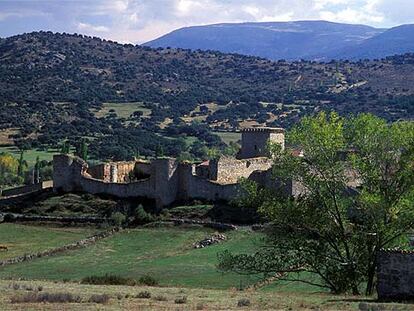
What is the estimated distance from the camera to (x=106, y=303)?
22469 mm

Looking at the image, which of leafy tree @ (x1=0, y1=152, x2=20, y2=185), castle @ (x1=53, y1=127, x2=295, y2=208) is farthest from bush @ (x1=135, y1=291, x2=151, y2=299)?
leafy tree @ (x1=0, y1=152, x2=20, y2=185)

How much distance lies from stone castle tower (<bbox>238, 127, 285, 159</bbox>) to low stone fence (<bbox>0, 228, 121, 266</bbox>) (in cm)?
1441

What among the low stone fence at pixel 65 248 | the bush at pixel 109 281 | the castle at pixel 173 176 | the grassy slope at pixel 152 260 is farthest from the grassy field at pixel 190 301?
the castle at pixel 173 176

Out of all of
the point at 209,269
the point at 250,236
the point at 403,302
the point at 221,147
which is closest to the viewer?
the point at 403,302

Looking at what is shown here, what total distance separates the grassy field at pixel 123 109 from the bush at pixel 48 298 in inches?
5338

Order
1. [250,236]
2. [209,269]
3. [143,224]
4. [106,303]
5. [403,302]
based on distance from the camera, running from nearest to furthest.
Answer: [106,303]
[403,302]
[209,269]
[250,236]
[143,224]

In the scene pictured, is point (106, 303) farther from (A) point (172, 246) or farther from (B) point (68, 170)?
(B) point (68, 170)

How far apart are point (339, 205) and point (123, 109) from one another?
142336mm

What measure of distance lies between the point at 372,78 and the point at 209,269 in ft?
529

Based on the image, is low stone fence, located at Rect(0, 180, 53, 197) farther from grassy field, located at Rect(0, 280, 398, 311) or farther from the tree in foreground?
grassy field, located at Rect(0, 280, 398, 311)

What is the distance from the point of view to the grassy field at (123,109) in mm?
→ 161625

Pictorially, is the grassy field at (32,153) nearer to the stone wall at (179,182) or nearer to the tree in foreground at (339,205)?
the stone wall at (179,182)

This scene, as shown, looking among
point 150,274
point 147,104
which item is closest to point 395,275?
point 150,274

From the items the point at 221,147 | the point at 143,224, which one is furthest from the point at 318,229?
the point at 221,147
